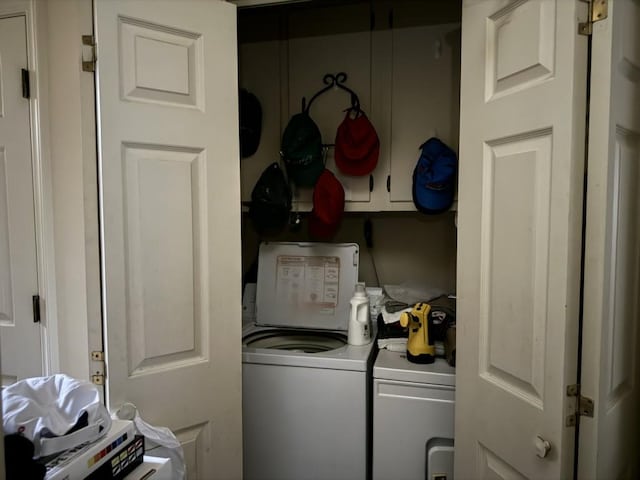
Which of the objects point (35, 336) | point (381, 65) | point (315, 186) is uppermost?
point (381, 65)

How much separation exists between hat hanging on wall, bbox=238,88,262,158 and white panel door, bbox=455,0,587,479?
1204mm

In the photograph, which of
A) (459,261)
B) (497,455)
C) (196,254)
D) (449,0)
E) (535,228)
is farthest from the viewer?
(449,0)

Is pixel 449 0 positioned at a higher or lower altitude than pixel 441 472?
higher

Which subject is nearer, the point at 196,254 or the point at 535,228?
the point at 535,228

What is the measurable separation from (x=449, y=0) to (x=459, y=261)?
1.34m

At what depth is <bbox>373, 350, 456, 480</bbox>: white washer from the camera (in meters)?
1.69

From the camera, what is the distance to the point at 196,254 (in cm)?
153

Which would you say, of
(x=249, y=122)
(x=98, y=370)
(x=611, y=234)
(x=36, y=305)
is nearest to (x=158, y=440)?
(x=98, y=370)

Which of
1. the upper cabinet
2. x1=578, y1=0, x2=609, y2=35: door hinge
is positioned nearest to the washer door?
the upper cabinet

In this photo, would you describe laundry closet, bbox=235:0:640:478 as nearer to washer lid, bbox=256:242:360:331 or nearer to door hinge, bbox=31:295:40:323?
washer lid, bbox=256:242:360:331

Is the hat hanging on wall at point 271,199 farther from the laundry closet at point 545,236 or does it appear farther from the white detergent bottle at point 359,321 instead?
the laundry closet at point 545,236

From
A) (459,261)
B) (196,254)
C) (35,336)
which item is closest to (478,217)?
(459,261)

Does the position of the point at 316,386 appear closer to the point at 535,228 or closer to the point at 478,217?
the point at 478,217

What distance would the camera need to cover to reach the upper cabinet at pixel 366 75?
2.06m
